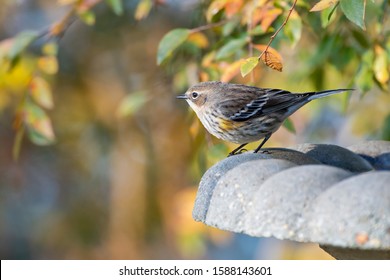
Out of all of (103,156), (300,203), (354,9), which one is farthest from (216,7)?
(103,156)

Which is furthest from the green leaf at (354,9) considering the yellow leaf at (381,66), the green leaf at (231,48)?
the yellow leaf at (381,66)

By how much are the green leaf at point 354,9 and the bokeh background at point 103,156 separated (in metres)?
3.85

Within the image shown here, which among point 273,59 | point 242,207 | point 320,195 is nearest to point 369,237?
point 320,195

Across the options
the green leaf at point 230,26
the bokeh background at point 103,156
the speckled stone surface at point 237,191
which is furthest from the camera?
the bokeh background at point 103,156

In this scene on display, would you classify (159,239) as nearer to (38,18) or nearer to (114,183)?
(114,183)

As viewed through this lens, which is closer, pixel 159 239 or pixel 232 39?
pixel 232 39

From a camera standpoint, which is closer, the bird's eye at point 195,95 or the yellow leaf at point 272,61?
the yellow leaf at point 272,61

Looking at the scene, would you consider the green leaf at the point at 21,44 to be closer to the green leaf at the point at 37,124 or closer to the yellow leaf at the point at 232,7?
the green leaf at the point at 37,124

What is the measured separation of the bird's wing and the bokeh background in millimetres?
2738

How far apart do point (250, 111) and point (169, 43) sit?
2.02ft

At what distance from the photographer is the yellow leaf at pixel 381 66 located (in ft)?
13.9

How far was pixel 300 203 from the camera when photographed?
2.65 metres

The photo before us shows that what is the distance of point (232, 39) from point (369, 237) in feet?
7.10

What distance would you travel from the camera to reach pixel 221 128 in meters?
4.48
